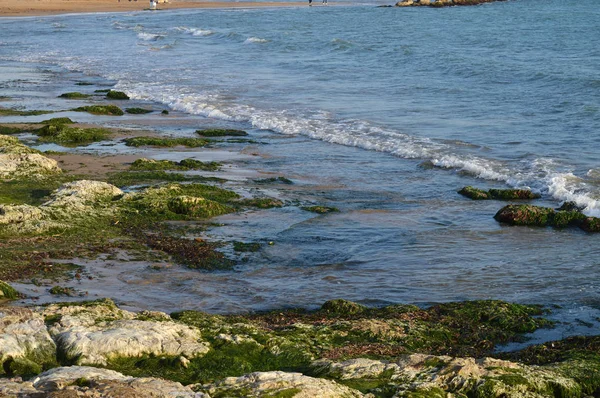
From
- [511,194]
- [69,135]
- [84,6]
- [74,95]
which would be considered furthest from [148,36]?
[511,194]

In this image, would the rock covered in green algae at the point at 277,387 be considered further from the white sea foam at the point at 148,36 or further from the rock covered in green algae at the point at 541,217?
the white sea foam at the point at 148,36

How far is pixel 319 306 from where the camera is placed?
934 cm

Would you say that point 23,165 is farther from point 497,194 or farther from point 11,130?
point 497,194

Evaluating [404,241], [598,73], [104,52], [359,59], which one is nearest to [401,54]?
[359,59]

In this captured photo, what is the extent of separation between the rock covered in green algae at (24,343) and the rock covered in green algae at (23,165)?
7.87 metres

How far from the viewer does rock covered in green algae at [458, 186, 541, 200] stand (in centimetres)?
1507

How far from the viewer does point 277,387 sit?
5988 mm

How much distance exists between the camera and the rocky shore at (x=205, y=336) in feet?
20.4

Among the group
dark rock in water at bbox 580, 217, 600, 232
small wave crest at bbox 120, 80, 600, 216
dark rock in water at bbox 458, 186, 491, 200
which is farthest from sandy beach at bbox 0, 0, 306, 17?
dark rock in water at bbox 580, 217, 600, 232

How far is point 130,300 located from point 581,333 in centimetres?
493

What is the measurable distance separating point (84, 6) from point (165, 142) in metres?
79.1

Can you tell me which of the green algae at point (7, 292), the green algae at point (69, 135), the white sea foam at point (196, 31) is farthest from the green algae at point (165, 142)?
the white sea foam at point (196, 31)

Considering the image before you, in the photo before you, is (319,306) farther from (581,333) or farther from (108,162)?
(108,162)

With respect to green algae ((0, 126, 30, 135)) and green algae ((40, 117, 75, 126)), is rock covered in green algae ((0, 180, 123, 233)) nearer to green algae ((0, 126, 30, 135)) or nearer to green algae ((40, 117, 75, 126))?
green algae ((0, 126, 30, 135))
